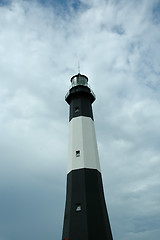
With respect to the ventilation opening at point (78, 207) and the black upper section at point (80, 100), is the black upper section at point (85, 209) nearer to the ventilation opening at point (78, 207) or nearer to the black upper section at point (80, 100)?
the ventilation opening at point (78, 207)

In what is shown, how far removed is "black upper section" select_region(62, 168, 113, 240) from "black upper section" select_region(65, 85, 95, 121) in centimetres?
689

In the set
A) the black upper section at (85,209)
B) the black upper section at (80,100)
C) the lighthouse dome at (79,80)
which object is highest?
the lighthouse dome at (79,80)

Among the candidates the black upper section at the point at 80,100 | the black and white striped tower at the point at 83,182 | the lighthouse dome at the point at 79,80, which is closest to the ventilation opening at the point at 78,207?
the black and white striped tower at the point at 83,182

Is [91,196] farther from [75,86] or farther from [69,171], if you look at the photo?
[75,86]

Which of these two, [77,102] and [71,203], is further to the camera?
[77,102]

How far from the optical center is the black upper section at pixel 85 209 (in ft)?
57.7

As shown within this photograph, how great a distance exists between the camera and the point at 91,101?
26.8 metres

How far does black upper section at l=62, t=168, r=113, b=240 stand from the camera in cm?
1759

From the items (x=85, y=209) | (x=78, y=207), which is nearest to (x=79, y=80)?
(x=78, y=207)

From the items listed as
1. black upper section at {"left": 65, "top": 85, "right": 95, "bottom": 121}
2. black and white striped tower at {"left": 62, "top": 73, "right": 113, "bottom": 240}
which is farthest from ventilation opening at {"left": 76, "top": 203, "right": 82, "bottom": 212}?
black upper section at {"left": 65, "top": 85, "right": 95, "bottom": 121}

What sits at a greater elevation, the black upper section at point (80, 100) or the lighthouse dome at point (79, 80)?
the lighthouse dome at point (79, 80)

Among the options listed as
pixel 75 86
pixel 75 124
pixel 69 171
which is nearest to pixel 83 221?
pixel 69 171

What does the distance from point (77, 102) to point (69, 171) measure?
823 cm

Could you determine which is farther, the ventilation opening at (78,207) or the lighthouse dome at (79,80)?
the lighthouse dome at (79,80)
